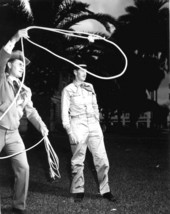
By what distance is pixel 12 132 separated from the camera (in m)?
4.62

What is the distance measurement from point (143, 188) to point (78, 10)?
8.59 m

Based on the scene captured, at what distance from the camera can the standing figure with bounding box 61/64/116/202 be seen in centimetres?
553

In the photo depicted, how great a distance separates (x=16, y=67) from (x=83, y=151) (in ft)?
5.45

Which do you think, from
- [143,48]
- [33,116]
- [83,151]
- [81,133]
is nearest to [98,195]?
[83,151]

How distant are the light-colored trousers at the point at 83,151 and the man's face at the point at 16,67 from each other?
1.28 metres

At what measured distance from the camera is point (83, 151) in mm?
5609

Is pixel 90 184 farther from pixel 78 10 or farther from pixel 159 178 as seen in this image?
pixel 78 10

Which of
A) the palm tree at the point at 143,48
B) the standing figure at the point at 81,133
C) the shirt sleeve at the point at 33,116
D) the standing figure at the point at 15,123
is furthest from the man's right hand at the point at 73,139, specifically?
the palm tree at the point at 143,48

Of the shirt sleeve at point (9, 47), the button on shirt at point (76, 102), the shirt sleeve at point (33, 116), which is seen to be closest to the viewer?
the shirt sleeve at point (9, 47)

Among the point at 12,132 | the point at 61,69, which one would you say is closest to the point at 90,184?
the point at 12,132

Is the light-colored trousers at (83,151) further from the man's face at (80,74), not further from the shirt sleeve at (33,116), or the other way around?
the shirt sleeve at (33,116)

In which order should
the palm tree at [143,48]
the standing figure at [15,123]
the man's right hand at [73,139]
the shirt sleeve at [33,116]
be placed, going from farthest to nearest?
the palm tree at [143,48] < the man's right hand at [73,139] < the shirt sleeve at [33,116] < the standing figure at [15,123]

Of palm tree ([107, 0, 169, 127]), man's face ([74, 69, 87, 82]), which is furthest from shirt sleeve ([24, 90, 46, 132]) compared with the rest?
palm tree ([107, 0, 169, 127])

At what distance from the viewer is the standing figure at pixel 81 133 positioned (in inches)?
Result: 218
